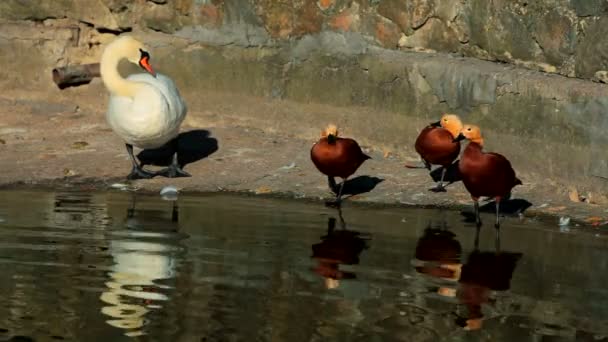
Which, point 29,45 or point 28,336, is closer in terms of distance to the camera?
point 28,336

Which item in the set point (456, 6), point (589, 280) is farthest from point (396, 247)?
point (456, 6)

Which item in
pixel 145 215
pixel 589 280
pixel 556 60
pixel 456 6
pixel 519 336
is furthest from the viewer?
pixel 456 6

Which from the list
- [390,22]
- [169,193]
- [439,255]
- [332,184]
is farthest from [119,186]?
[439,255]

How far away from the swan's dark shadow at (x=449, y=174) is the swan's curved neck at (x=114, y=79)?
2.79 m

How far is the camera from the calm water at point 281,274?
599 cm

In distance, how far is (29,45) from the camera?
13.8 m

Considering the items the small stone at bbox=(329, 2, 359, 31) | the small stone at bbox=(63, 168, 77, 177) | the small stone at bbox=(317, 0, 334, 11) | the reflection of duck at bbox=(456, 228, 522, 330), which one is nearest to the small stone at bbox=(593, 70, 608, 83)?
the reflection of duck at bbox=(456, 228, 522, 330)

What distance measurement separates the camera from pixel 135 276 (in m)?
7.04

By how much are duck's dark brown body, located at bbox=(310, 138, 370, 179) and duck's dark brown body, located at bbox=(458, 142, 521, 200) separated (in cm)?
124

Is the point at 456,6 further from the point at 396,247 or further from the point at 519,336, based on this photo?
the point at 519,336

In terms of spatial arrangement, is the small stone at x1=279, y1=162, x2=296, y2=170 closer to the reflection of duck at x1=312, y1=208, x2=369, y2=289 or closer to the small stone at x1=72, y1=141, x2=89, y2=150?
the small stone at x1=72, y1=141, x2=89, y2=150

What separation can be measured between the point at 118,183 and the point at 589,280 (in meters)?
4.95

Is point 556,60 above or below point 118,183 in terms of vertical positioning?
above

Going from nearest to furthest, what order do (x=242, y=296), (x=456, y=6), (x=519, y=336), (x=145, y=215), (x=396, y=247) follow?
1. (x=519, y=336)
2. (x=242, y=296)
3. (x=396, y=247)
4. (x=145, y=215)
5. (x=456, y=6)
